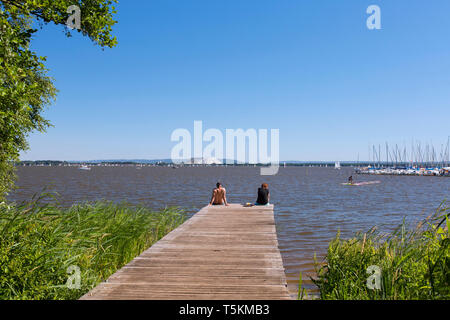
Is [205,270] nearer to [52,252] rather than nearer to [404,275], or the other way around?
[52,252]

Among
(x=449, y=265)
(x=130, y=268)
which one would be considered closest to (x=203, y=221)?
(x=130, y=268)

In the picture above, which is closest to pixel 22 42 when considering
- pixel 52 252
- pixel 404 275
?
pixel 52 252

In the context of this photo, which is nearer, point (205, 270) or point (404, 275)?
point (404, 275)

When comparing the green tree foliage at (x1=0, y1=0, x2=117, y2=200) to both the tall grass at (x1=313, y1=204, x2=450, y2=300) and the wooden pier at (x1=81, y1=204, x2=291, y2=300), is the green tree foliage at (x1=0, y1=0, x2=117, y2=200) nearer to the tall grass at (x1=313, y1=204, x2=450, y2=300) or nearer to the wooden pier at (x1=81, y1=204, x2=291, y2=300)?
the wooden pier at (x1=81, y1=204, x2=291, y2=300)

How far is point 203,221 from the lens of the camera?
12.2 metres

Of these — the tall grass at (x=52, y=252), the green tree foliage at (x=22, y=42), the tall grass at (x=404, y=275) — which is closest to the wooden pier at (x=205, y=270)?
the tall grass at (x=52, y=252)

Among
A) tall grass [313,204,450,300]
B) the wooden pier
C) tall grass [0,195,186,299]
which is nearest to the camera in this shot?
tall grass [313,204,450,300]

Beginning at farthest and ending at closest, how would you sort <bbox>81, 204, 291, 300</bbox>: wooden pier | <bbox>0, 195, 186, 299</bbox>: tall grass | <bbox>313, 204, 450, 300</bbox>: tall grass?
<bbox>0, 195, 186, 299</bbox>: tall grass < <bbox>81, 204, 291, 300</bbox>: wooden pier < <bbox>313, 204, 450, 300</bbox>: tall grass

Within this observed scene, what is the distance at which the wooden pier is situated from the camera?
518 cm

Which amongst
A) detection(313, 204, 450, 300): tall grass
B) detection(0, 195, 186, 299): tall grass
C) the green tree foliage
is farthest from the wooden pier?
the green tree foliage

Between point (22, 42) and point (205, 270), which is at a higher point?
point (22, 42)

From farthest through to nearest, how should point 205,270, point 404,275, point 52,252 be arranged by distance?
1. point 52,252
2. point 205,270
3. point 404,275

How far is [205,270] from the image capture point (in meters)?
6.34
